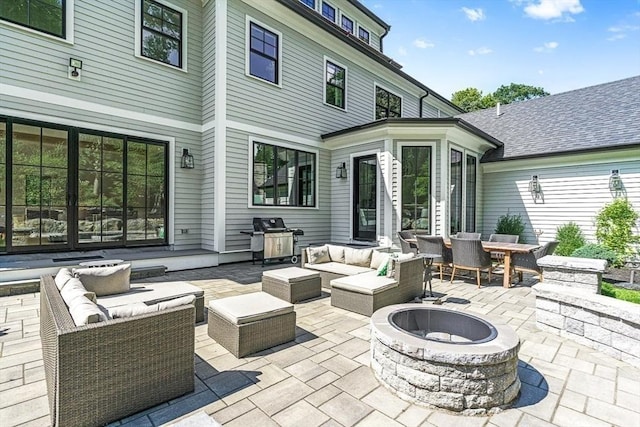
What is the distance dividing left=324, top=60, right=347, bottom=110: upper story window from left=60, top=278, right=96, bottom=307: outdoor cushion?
813 cm

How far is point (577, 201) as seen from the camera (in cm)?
891

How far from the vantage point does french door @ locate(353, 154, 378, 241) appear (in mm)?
8539

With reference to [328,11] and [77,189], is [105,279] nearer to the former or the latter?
[77,189]

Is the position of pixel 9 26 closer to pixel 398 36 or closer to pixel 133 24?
pixel 133 24

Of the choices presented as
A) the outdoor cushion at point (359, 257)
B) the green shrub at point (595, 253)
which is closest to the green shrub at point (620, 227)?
the green shrub at point (595, 253)

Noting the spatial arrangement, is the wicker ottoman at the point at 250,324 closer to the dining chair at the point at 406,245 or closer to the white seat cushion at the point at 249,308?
the white seat cushion at the point at 249,308

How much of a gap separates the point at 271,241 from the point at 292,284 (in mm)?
2869

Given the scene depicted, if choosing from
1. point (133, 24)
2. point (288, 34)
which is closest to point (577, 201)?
point (288, 34)

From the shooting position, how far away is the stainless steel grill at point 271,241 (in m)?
7.13

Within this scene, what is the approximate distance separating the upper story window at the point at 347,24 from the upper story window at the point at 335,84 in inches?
151

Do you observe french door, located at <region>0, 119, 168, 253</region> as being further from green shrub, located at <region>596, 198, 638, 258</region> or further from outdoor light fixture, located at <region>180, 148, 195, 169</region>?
green shrub, located at <region>596, 198, 638, 258</region>

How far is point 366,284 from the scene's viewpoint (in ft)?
13.6

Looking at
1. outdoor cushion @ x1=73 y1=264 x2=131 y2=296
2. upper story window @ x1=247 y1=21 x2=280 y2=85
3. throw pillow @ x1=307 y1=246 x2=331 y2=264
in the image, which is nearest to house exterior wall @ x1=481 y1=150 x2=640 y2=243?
→ throw pillow @ x1=307 y1=246 x2=331 y2=264

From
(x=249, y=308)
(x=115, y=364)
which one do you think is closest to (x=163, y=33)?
(x=249, y=308)
